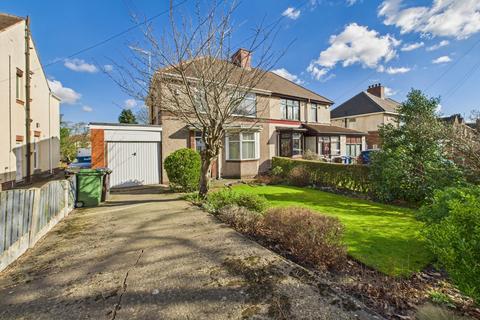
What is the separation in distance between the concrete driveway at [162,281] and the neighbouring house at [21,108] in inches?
361

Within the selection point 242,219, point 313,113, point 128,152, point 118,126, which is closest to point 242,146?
point 128,152

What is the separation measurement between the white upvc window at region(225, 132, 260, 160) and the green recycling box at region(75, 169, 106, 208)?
27.2 ft

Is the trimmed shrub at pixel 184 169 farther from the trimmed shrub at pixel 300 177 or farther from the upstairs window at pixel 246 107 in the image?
the trimmed shrub at pixel 300 177

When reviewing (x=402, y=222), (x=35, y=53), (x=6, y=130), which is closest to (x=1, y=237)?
(x=402, y=222)

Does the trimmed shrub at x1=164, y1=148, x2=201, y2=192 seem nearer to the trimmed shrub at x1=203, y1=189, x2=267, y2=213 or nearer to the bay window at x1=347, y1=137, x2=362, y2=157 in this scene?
the trimmed shrub at x1=203, y1=189, x2=267, y2=213

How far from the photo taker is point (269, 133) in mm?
17391

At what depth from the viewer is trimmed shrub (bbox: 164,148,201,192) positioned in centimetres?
1012

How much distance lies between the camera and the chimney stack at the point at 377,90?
3672 cm

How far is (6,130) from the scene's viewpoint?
35.7 feet

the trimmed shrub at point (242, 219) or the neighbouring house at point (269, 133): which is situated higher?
the neighbouring house at point (269, 133)

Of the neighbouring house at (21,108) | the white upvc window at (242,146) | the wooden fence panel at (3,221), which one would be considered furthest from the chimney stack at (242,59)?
the neighbouring house at (21,108)

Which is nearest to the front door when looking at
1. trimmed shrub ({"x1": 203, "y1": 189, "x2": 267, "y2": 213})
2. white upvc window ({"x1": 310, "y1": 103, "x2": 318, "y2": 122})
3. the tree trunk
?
the tree trunk

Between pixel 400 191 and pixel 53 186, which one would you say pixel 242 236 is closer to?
pixel 53 186

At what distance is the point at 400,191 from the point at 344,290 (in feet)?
25.0
